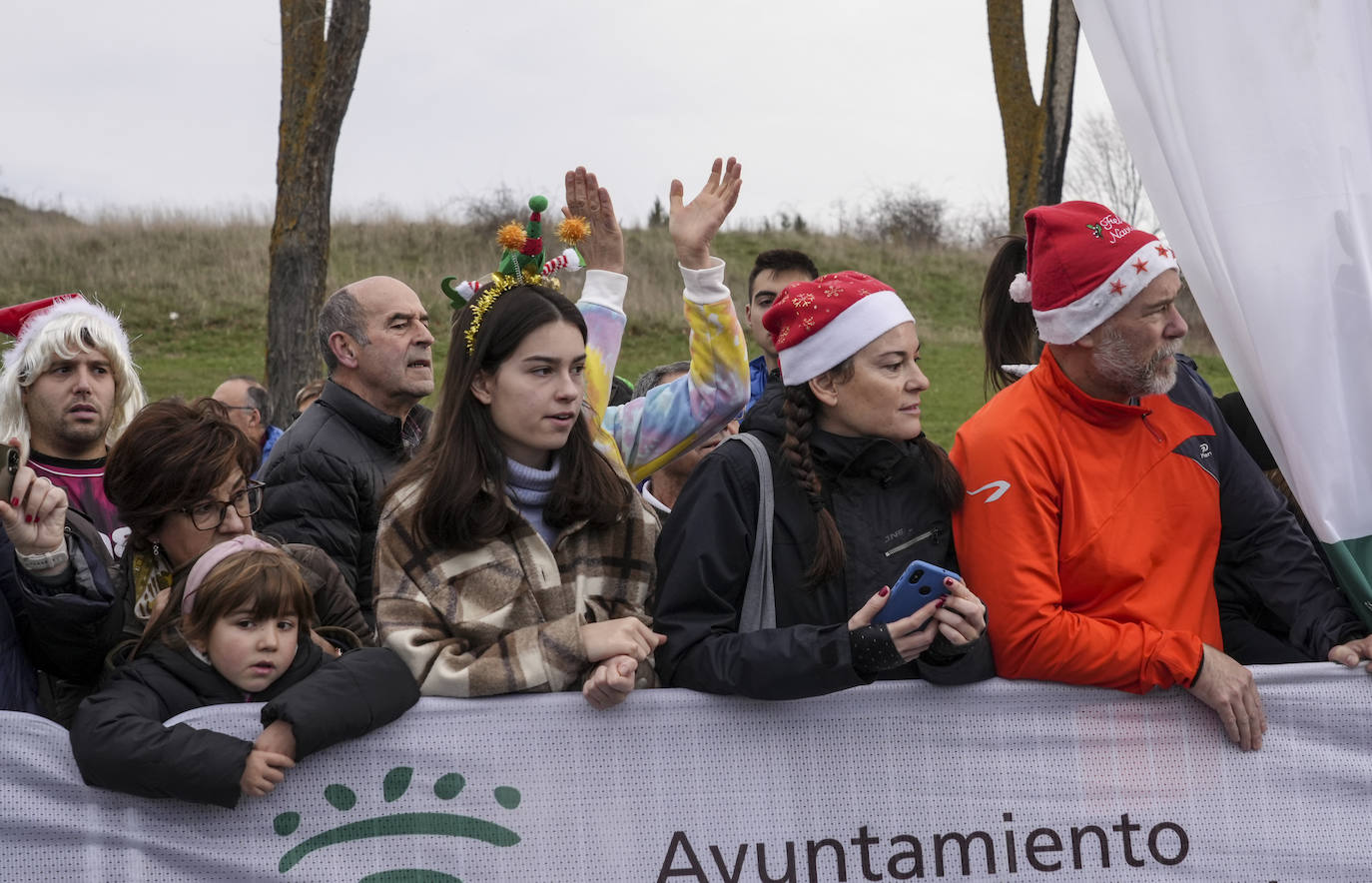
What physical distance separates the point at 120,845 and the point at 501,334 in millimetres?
1446

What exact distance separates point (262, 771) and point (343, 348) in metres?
2.26

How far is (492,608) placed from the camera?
3141 millimetres

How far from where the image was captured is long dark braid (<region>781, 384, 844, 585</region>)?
10.4ft

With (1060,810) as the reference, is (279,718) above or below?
above

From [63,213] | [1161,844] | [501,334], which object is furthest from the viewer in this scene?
[63,213]

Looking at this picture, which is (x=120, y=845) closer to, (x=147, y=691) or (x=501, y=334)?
(x=147, y=691)

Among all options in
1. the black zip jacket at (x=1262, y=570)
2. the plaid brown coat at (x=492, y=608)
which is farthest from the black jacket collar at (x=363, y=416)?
the black zip jacket at (x=1262, y=570)

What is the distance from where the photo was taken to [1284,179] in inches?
131

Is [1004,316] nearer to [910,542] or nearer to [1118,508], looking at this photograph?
[1118,508]

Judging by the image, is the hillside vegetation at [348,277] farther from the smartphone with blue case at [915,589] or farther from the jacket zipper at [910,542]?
the smartphone with blue case at [915,589]

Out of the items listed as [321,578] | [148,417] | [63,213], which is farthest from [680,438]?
[63,213]

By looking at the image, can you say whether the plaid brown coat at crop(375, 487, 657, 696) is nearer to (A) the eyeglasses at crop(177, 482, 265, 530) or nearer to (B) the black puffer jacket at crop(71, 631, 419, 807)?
(B) the black puffer jacket at crop(71, 631, 419, 807)

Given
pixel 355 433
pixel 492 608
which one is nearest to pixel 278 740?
pixel 492 608

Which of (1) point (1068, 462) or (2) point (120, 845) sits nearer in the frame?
(2) point (120, 845)
